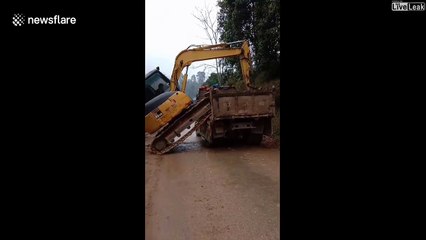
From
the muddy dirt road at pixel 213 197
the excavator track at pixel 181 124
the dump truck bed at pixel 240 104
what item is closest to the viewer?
the muddy dirt road at pixel 213 197

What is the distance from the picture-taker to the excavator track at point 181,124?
9094 mm

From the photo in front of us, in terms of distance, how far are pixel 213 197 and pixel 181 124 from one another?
4.38m

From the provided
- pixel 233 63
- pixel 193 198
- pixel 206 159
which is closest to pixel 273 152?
pixel 206 159

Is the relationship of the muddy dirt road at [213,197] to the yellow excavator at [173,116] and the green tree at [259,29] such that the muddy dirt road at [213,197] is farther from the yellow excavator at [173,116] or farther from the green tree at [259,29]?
Answer: the green tree at [259,29]

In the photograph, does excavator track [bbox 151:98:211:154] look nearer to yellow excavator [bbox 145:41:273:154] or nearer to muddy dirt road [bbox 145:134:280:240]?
yellow excavator [bbox 145:41:273:154]

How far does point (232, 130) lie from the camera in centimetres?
910

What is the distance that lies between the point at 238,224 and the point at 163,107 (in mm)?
5461

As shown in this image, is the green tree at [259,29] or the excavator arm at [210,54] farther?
the green tree at [259,29]

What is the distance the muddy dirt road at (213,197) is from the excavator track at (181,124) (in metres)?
→ 0.68

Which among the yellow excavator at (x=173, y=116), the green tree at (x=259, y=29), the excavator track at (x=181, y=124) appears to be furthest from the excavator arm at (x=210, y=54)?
the green tree at (x=259, y=29)

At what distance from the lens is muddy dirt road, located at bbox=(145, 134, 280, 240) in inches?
150

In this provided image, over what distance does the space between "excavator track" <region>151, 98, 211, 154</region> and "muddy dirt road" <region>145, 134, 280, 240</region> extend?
0.68 m

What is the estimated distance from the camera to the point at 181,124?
9.16 meters
